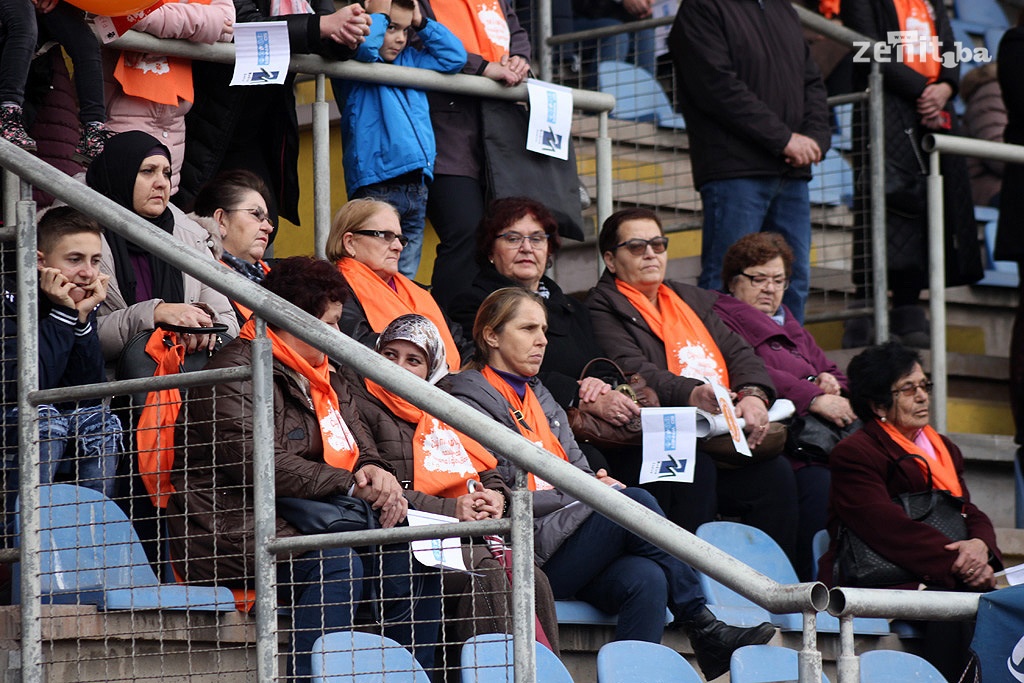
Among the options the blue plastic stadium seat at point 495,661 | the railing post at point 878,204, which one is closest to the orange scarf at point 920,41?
the railing post at point 878,204

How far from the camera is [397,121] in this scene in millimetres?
6750

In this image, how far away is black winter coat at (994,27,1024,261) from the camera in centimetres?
804

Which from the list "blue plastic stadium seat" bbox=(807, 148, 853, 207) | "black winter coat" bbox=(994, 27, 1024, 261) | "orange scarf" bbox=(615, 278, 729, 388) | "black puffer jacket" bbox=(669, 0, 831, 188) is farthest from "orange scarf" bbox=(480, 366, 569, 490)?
"blue plastic stadium seat" bbox=(807, 148, 853, 207)

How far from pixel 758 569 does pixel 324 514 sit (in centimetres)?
216

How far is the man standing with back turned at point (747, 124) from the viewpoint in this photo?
766cm

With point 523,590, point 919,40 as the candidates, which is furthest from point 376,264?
point 919,40

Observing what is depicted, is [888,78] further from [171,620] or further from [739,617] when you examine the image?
[171,620]

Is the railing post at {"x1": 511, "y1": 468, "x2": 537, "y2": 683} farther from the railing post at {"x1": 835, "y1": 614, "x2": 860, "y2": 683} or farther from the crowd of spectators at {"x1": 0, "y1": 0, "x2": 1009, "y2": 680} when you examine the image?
the railing post at {"x1": 835, "y1": 614, "x2": 860, "y2": 683}

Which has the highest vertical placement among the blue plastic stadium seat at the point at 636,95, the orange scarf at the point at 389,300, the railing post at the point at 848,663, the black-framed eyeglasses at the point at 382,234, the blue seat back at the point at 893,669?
the blue plastic stadium seat at the point at 636,95

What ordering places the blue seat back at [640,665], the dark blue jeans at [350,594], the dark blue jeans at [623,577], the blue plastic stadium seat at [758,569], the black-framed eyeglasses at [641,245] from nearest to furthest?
the dark blue jeans at [350,594] → the blue seat back at [640,665] → the dark blue jeans at [623,577] → the blue plastic stadium seat at [758,569] → the black-framed eyeglasses at [641,245]

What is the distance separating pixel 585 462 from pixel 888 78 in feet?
12.0

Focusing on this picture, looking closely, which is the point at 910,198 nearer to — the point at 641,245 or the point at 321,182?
the point at 641,245

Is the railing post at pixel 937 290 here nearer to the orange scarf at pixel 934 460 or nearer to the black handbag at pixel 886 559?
the orange scarf at pixel 934 460

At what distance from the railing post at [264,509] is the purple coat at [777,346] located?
3.51 m
